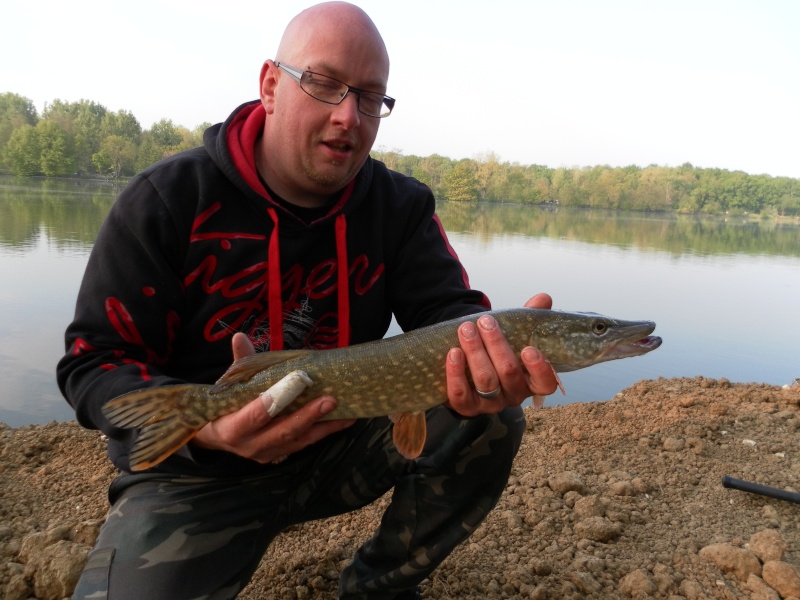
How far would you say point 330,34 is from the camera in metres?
2.25

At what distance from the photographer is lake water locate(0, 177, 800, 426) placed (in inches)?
233

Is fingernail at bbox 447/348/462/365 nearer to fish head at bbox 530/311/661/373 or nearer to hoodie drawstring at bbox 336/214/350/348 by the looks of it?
fish head at bbox 530/311/661/373

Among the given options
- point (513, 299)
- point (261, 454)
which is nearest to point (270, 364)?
point (261, 454)

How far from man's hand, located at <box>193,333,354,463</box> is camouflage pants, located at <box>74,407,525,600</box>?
0.80 feet

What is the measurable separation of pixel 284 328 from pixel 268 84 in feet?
3.41

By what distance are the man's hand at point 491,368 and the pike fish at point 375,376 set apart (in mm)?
114

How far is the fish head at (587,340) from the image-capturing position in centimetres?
224

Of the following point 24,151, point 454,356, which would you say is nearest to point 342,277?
point 454,356

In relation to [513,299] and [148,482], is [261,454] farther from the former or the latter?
[513,299]

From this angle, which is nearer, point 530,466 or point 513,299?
point 530,466

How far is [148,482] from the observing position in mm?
2051

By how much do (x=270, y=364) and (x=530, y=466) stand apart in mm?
2112

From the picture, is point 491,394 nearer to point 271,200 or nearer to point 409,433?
point 409,433

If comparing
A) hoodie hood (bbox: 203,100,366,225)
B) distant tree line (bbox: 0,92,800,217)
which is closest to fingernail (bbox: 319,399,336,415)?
hoodie hood (bbox: 203,100,366,225)
